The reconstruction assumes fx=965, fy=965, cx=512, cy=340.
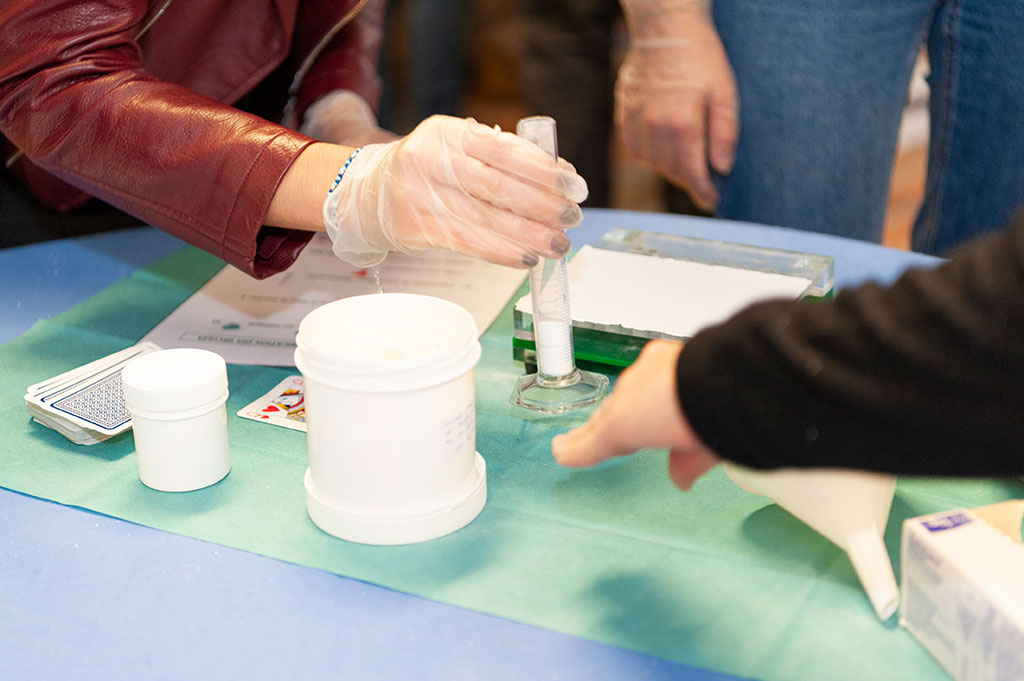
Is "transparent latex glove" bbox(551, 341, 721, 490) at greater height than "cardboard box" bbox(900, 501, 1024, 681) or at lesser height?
greater

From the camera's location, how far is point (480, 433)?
2.73 feet

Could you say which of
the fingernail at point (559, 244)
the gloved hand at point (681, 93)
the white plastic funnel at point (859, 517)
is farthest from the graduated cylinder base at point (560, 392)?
the gloved hand at point (681, 93)

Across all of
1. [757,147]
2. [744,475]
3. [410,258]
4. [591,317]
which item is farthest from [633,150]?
[744,475]

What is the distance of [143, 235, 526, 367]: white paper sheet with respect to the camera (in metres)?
1.00

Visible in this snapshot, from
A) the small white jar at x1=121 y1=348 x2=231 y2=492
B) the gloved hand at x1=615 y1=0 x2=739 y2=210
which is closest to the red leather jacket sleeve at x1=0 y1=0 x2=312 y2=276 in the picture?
the small white jar at x1=121 y1=348 x2=231 y2=492

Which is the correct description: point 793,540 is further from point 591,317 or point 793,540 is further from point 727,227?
point 727,227

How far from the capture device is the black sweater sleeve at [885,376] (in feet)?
1.57

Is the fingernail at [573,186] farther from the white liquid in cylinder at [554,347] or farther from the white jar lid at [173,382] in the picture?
the white jar lid at [173,382]

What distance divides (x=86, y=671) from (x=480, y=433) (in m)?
0.36

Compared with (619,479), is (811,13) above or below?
above

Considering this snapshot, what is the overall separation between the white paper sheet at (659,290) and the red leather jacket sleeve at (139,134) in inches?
10.5

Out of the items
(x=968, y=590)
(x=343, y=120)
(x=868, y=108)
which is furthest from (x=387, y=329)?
(x=868, y=108)

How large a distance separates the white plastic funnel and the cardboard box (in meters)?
0.02

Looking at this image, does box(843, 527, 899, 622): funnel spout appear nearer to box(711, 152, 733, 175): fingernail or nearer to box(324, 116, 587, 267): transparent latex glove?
box(324, 116, 587, 267): transparent latex glove
